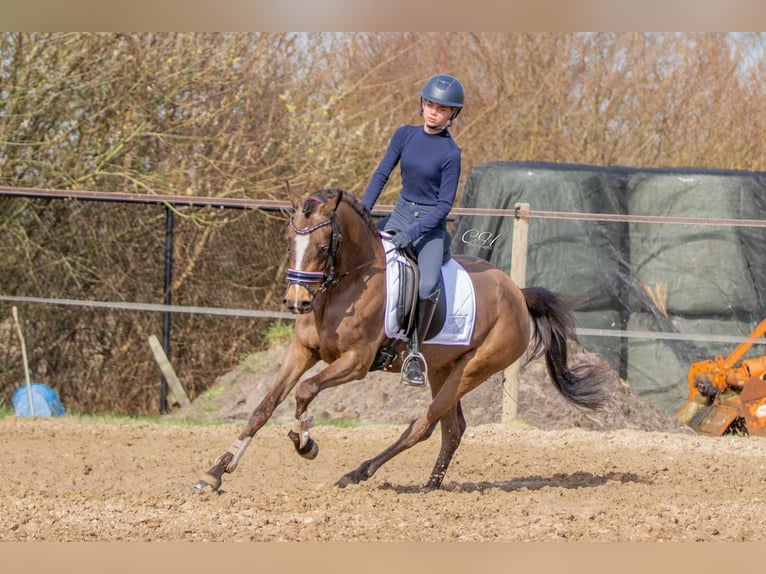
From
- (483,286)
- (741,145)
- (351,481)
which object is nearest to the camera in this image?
(351,481)

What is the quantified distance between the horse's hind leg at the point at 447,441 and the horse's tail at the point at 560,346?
779mm

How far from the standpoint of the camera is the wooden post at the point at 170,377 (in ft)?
39.1

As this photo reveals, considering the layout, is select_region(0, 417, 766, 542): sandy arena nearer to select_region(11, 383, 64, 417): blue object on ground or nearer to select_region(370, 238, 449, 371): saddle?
select_region(370, 238, 449, 371): saddle

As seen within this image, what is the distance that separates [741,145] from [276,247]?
7.93 metres

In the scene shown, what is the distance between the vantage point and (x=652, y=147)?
16719 mm

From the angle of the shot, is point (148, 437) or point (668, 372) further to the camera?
point (668, 372)

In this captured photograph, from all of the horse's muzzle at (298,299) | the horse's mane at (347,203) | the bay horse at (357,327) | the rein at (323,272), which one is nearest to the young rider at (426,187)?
the horse's mane at (347,203)

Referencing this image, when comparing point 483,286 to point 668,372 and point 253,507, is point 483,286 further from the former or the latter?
point 668,372

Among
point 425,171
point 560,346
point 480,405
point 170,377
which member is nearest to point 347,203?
point 425,171

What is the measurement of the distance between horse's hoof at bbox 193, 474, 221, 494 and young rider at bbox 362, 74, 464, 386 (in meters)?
→ 1.30

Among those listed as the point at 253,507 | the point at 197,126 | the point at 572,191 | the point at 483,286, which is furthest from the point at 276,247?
the point at 253,507

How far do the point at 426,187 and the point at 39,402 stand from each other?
652 cm

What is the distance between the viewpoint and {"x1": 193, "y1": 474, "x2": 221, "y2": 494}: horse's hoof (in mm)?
6100

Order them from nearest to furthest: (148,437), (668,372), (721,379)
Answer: (148,437) → (721,379) → (668,372)
